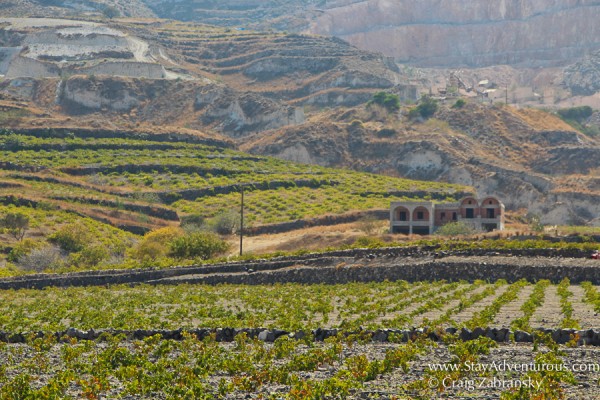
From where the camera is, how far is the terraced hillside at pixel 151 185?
273ft

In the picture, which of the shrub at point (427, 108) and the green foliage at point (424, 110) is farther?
the shrub at point (427, 108)

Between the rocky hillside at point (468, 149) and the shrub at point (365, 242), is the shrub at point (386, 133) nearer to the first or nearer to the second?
the rocky hillside at point (468, 149)

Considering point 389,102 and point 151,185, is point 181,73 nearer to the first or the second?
point 389,102

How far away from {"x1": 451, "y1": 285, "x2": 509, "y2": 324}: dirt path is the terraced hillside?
34677 millimetres

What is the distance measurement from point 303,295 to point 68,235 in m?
31.1

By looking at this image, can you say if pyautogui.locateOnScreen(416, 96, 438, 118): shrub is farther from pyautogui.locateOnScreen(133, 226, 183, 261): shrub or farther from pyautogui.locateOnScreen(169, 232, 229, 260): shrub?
pyautogui.locateOnScreen(169, 232, 229, 260): shrub

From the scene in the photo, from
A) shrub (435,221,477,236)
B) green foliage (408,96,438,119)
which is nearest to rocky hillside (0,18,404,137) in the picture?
green foliage (408,96,438,119)

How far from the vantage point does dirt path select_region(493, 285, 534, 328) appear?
1283 inches

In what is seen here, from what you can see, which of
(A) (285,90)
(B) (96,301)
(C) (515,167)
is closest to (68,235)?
(B) (96,301)

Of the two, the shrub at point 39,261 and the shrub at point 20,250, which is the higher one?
the shrub at point 20,250

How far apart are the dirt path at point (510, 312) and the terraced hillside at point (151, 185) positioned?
35923 millimetres

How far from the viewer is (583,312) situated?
1378 inches

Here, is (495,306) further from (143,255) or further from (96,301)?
(143,255)

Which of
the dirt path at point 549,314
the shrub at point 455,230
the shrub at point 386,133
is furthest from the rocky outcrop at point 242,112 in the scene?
the dirt path at point 549,314
